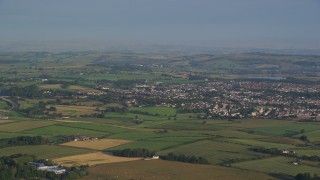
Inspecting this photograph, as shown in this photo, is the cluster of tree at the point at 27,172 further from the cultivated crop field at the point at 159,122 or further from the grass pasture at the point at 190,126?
the grass pasture at the point at 190,126

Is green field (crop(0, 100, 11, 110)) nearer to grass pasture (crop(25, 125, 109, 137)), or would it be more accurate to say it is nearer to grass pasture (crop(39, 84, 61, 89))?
grass pasture (crop(25, 125, 109, 137))

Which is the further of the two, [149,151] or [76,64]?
[76,64]

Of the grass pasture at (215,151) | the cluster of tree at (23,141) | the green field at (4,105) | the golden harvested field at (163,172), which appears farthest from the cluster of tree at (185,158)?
the green field at (4,105)

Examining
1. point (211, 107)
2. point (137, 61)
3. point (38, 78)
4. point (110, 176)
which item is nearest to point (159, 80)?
point (38, 78)

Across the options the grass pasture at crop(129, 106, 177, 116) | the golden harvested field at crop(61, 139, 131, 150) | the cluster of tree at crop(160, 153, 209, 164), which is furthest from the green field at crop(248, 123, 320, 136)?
the grass pasture at crop(129, 106, 177, 116)

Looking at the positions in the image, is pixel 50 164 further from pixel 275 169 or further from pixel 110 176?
pixel 275 169

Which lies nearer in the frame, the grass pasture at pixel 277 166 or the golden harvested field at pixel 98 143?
the grass pasture at pixel 277 166

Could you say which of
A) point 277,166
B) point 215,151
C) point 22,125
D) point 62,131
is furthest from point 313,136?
point 22,125
